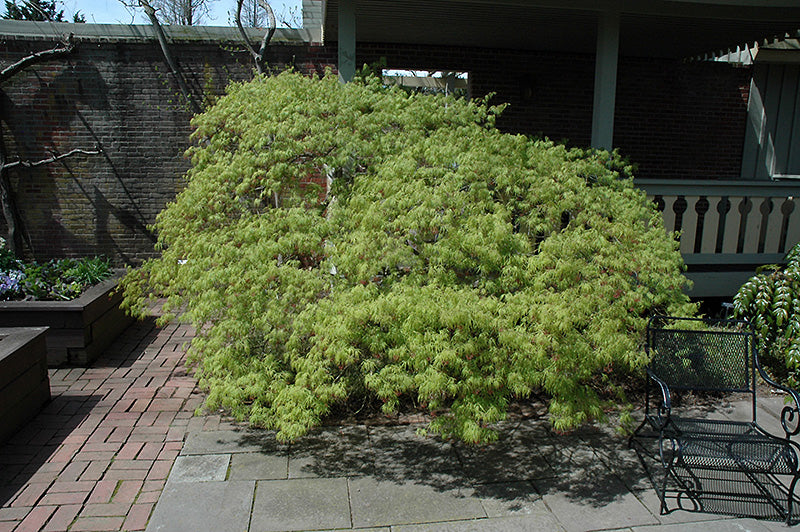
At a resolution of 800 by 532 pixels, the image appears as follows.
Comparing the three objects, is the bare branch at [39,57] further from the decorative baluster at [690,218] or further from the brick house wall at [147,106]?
the decorative baluster at [690,218]

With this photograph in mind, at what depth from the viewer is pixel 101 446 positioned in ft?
12.7

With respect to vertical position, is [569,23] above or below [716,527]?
above

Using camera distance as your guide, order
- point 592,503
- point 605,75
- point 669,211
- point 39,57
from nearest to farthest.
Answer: point 592,503 < point 605,75 < point 669,211 < point 39,57

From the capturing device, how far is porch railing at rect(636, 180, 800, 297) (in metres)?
6.34

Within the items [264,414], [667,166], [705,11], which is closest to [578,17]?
[705,11]

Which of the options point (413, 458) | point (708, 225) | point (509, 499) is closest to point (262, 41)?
point (708, 225)

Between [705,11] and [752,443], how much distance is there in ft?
14.3

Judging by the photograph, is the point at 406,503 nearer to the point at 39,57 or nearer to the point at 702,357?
the point at 702,357

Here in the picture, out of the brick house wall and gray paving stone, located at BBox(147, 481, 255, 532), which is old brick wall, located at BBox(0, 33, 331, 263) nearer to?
the brick house wall

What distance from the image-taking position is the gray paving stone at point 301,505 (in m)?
3.03

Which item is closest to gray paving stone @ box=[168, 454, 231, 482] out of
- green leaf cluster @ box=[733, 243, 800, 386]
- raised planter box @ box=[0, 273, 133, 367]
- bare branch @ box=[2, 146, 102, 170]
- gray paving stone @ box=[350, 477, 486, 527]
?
gray paving stone @ box=[350, 477, 486, 527]

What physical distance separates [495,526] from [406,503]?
49cm

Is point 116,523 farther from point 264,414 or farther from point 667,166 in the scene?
point 667,166

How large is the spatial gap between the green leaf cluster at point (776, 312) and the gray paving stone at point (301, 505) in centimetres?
372
